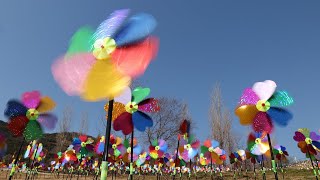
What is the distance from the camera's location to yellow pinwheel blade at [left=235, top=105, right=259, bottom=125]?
25.1 feet

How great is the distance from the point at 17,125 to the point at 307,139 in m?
10.4

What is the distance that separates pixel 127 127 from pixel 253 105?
11.0 ft

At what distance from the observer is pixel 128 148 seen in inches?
584

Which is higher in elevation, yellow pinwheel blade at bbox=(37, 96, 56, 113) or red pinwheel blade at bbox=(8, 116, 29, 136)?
yellow pinwheel blade at bbox=(37, 96, 56, 113)

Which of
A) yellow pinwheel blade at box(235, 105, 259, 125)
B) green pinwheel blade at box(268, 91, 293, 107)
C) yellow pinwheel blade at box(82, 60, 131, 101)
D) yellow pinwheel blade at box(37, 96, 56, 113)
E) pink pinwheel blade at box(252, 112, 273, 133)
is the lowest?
yellow pinwheel blade at box(82, 60, 131, 101)

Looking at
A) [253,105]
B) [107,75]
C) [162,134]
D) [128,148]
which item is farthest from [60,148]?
[107,75]

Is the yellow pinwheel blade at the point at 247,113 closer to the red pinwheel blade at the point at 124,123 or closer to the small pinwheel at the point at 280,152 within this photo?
the red pinwheel blade at the point at 124,123

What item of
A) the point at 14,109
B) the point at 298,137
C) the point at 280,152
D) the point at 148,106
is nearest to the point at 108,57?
the point at 148,106

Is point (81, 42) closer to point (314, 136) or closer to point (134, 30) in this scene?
point (134, 30)

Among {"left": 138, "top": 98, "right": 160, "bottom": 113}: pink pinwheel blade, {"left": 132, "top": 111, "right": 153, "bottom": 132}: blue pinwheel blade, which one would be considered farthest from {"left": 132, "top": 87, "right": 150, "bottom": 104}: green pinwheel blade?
{"left": 132, "top": 111, "right": 153, "bottom": 132}: blue pinwheel blade

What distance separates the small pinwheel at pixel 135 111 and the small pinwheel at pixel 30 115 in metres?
2.69

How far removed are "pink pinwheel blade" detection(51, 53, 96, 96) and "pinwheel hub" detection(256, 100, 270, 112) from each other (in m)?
4.98

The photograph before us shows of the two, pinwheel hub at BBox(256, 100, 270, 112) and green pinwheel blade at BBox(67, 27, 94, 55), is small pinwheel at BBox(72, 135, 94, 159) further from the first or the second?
green pinwheel blade at BBox(67, 27, 94, 55)

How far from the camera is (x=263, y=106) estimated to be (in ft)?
24.7
